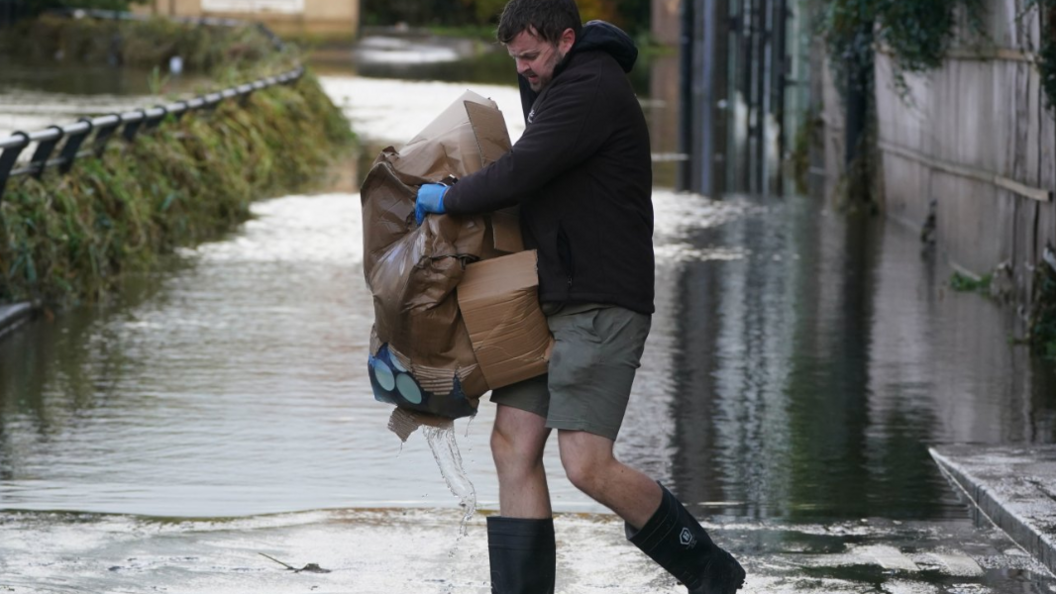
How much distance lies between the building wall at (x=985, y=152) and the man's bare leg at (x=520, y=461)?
5563mm

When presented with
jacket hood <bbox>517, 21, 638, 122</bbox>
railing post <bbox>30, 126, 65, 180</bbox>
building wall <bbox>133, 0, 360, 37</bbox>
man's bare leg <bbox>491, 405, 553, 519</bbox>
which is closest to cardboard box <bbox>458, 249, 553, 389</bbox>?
man's bare leg <bbox>491, 405, 553, 519</bbox>

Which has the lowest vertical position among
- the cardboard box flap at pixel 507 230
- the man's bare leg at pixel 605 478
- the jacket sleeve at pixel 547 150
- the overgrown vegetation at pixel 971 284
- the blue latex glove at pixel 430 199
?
the overgrown vegetation at pixel 971 284

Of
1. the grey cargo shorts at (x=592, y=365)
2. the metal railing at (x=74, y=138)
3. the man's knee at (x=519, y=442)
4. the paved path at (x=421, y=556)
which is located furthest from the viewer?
the metal railing at (x=74, y=138)

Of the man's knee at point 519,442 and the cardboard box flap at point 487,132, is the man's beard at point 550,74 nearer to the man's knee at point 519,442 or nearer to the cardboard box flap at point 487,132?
the cardboard box flap at point 487,132

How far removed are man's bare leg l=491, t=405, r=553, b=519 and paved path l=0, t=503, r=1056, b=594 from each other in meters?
0.53

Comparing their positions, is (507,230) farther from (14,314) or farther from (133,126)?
(133,126)

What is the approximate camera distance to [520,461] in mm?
4957

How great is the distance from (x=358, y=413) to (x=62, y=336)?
2.42 m

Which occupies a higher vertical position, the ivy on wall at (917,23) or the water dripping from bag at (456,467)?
the ivy on wall at (917,23)

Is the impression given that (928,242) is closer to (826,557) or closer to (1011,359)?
(1011,359)

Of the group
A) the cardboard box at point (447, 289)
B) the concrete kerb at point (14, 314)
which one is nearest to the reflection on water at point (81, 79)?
the concrete kerb at point (14, 314)

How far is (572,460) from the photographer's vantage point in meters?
4.86

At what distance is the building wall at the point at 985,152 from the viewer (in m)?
10.3

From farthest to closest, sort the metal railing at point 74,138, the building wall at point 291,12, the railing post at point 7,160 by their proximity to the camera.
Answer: the building wall at point 291,12 < the metal railing at point 74,138 < the railing post at point 7,160
